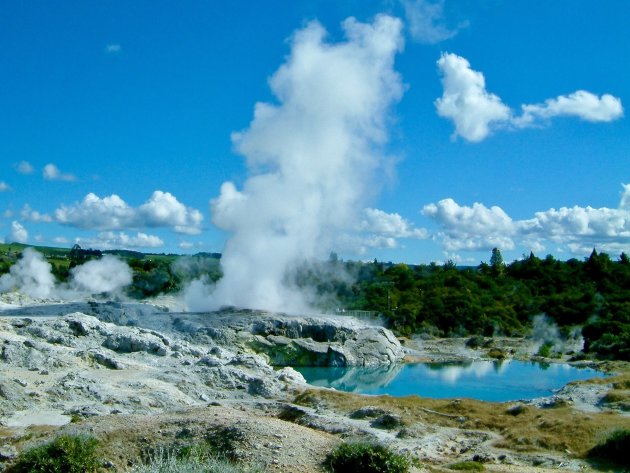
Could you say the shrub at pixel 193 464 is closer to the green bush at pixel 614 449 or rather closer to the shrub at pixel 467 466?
the shrub at pixel 467 466

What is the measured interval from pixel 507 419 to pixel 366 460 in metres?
11.5

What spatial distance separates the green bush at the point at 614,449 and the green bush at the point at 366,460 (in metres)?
6.92

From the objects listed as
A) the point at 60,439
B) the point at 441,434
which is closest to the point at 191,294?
the point at 441,434

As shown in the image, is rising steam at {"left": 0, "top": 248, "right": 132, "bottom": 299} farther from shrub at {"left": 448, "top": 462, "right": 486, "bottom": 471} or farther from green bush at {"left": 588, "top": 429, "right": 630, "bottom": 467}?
green bush at {"left": 588, "top": 429, "right": 630, "bottom": 467}

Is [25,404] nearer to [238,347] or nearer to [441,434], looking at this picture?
[441,434]

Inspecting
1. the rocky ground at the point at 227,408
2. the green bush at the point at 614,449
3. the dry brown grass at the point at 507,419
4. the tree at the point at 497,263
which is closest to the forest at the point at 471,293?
the tree at the point at 497,263

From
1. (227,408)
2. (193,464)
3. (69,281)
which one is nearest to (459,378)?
(227,408)

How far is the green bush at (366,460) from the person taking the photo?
42.1ft

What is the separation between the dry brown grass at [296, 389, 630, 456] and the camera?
19.0m

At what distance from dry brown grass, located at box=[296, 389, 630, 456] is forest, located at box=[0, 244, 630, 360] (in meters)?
27.5

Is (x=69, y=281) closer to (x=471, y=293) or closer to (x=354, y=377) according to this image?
(x=471, y=293)

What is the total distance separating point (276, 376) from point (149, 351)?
705 cm

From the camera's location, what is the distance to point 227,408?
847 inches

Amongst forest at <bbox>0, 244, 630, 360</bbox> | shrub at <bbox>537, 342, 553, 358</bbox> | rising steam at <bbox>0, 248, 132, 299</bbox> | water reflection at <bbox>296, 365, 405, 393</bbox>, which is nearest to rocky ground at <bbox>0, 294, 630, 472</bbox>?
water reflection at <bbox>296, 365, 405, 393</bbox>
